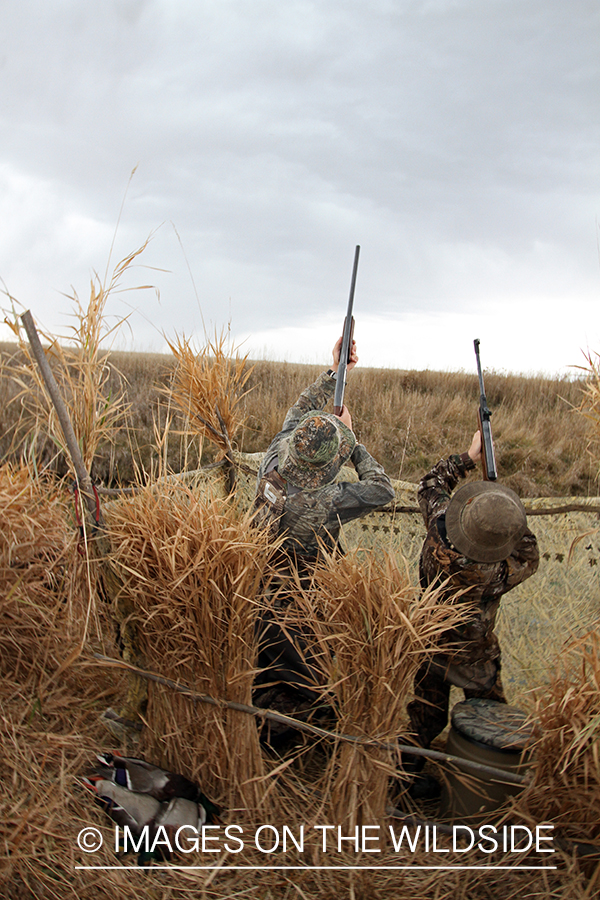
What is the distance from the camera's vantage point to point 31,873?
1.67 metres

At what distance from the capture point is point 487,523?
6.76 ft

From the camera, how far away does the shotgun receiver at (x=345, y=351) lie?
111 inches

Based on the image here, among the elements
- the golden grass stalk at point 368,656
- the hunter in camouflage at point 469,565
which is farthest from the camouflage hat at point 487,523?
the golden grass stalk at point 368,656

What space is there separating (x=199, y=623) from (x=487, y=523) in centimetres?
104

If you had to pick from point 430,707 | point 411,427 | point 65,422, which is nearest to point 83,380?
point 65,422

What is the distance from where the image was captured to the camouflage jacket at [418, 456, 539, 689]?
225 centimetres

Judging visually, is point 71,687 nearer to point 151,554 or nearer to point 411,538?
point 151,554

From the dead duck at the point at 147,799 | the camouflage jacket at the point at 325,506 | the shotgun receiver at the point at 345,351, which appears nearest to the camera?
the dead duck at the point at 147,799

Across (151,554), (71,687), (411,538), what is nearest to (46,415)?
(151,554)

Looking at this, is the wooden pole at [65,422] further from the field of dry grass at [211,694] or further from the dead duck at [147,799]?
the dead duck at [147,799]

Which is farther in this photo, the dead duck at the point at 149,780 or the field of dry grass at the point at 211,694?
the dead duck at the point at 149,780

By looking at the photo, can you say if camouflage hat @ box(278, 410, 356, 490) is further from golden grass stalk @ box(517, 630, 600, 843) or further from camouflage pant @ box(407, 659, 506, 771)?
golden grass stalk @ box(517, 630, 600, 843)

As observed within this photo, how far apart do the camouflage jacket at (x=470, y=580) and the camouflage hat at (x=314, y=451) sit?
0.44 metres

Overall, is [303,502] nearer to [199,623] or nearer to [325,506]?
[325,506]
